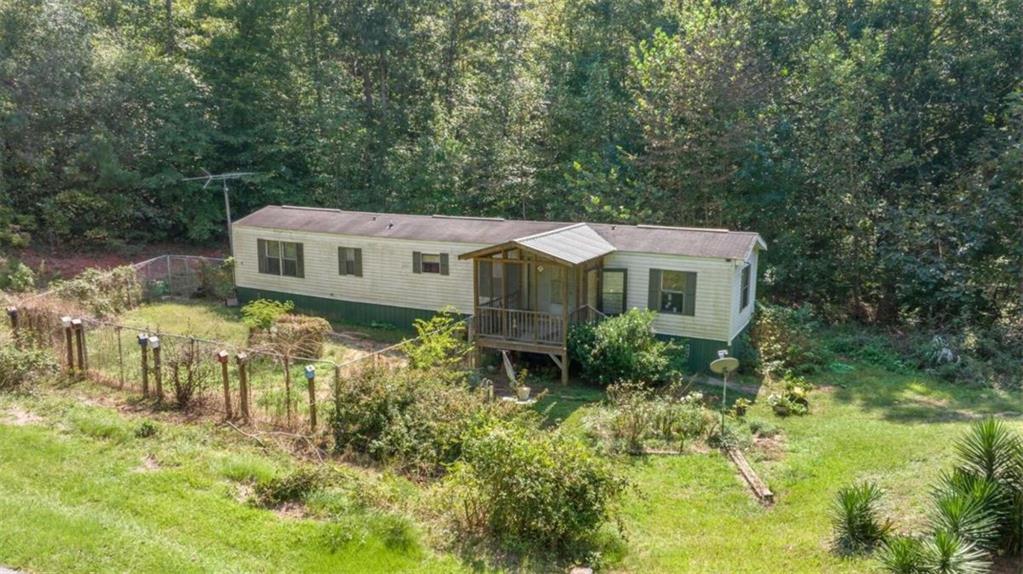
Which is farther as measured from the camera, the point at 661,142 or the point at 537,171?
the point at 537,171

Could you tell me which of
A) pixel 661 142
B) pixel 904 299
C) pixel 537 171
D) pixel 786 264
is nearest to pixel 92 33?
pixel 537 171

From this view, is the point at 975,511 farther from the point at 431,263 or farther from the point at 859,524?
the point at 431,263

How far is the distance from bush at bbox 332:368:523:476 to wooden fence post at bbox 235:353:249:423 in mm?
1558

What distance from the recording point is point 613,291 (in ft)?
56.4

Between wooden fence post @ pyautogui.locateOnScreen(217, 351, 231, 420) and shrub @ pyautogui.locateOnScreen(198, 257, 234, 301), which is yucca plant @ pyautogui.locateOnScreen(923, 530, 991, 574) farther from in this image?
shrub @ pyautogui.locateOnScreen(198, 257, 234, 301)

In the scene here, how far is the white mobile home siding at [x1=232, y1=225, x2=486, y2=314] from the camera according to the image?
61.0 feet

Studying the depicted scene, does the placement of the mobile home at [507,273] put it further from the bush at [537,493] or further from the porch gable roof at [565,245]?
the bush at [537,493]

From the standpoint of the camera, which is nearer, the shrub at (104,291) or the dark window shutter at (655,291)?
the dark window shutter at (655,291)

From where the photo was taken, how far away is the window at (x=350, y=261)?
19734mm

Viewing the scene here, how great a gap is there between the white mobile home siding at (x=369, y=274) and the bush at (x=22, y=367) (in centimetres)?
769

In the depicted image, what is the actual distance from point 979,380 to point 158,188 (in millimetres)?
26099

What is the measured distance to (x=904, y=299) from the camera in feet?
69.9

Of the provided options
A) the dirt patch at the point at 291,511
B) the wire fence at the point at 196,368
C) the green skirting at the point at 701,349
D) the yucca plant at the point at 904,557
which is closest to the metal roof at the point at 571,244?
the green skirting at the point at 701,349

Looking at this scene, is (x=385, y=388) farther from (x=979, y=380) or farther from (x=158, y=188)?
(x=158, y=188)
